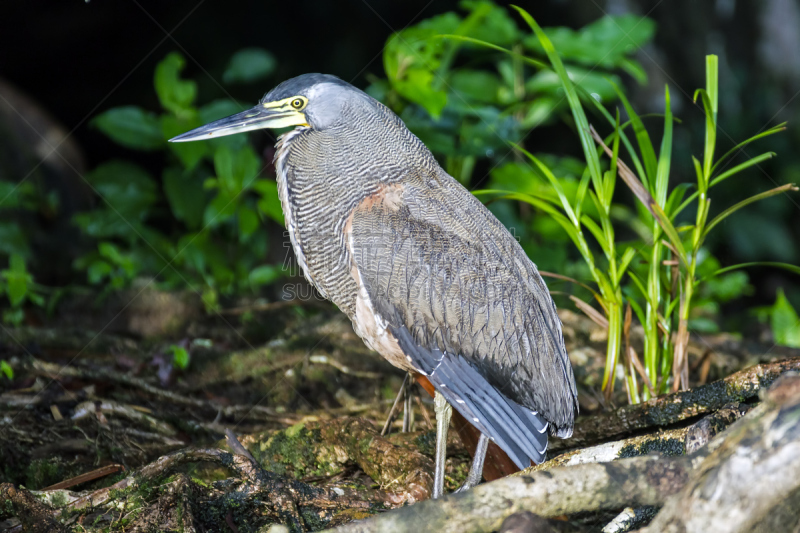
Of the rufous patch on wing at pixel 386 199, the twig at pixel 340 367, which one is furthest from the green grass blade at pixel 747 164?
the twig at pixel 340 367

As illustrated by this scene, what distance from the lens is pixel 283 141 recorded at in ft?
10.6

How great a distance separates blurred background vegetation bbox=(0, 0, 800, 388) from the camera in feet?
17.1

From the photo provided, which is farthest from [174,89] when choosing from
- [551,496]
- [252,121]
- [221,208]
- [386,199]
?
[551,496]

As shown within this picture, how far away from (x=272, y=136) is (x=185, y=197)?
4.08 feet

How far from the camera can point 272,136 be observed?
6500 mm

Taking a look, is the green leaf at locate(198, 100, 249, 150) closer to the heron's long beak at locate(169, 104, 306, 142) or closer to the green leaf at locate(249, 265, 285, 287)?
the green leaf at locate(249, 265, 285, 287)

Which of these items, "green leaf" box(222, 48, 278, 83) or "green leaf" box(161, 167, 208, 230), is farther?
"green leaf" box(161, 167, 208, 230)

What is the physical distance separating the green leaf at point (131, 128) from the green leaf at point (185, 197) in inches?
13.5

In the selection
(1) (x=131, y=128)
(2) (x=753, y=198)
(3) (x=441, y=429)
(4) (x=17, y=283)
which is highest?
(1) (x=131, y=128)

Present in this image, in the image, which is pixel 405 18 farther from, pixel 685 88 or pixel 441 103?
pixel 685 88

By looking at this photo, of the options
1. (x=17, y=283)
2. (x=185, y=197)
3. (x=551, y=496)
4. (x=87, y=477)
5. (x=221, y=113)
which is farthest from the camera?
(x=185, y=197)

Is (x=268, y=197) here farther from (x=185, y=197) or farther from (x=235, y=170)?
(x=185, y=197)

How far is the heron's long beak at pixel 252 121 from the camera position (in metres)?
3.08

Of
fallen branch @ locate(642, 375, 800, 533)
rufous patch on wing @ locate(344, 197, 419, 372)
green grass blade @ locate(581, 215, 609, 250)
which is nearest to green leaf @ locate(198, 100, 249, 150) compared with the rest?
rufous patch on wing @ locate(344, 197, 419, 372)
